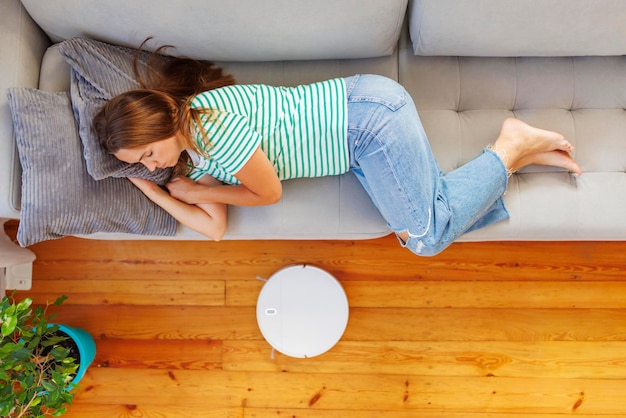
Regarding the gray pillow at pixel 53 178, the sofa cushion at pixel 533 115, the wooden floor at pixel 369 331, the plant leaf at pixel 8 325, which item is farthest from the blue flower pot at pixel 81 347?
the sofa cushion at pixel 533 115

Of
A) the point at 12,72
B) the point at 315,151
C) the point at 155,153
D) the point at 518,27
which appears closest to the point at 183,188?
the point at 155,153

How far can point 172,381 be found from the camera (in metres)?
1.80

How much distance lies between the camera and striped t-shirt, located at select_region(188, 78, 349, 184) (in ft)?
3.93

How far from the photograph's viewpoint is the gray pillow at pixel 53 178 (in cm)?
119

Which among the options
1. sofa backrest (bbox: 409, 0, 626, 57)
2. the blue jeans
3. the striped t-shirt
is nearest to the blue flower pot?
the striped t-shirt

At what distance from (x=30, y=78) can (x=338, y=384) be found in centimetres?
135

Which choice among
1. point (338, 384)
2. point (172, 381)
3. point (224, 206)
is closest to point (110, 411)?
point (172, 381)

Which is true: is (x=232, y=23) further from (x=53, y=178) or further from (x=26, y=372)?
(x=26, y=372)

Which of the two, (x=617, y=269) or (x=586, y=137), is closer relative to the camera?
(x=586, y=137)

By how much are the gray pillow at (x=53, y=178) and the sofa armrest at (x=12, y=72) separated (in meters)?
0.04

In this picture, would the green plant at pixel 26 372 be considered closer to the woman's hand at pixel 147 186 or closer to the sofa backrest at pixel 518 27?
the woman's hand at pixel 147 186

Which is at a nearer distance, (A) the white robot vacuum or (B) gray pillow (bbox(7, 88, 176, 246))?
(B) gray pillow (bbox(7, 88, 176, 246))

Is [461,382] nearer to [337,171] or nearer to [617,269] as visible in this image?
[617,269]

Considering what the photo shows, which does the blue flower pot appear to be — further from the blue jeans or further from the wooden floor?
the blue jeans
